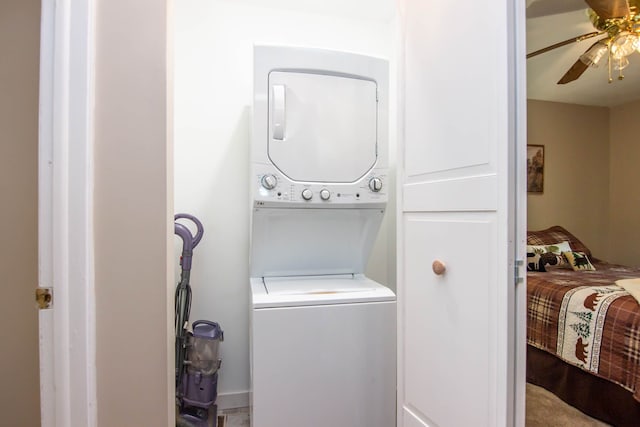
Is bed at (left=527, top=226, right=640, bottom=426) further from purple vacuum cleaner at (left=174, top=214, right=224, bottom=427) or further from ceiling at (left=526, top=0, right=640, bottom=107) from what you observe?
purple vacuum cleaner at (left=174, top=214, right=224, bottom=427)

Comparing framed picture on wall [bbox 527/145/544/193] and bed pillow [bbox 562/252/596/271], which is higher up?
framed picture on wall [bbox 527/145/544/193]

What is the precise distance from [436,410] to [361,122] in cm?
140

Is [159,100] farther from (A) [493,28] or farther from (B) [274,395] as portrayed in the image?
(B) [274,395]

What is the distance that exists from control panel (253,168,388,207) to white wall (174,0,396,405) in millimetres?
542

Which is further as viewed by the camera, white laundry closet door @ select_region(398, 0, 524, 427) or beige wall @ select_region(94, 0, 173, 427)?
beige wall @ select_region(94, 0, 173, 427)

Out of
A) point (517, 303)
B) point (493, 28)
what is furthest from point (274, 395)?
point (493, 28)

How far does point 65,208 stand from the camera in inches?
36.5

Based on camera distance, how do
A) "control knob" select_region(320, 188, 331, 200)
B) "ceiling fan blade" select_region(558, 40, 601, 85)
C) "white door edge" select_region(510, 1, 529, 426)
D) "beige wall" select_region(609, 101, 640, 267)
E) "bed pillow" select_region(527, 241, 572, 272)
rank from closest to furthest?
"white door edge" select_region(510, 1, 529, 426)
"control knob" select_region(320, 188, 331, 200)
"ceiling fan blade" select_region(558, 40, 601, 85)
"bed pillow" select_region(527, 241, 572, 272)
"beige wall" select_region(609, 101, 640, 267)

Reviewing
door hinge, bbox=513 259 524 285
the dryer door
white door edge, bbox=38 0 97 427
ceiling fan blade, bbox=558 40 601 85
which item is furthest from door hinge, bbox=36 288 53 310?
ceiling fan blade, bbox=558 40 601 85

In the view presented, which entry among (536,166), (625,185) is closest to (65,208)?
(536,166)

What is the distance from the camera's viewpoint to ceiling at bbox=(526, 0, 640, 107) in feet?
6.38

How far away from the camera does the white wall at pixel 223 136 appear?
2012 millimetres

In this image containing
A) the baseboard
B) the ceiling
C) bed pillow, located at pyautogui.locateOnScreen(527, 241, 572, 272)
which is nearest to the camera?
the ceiling

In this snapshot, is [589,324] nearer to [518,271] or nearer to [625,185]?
[518,271]
